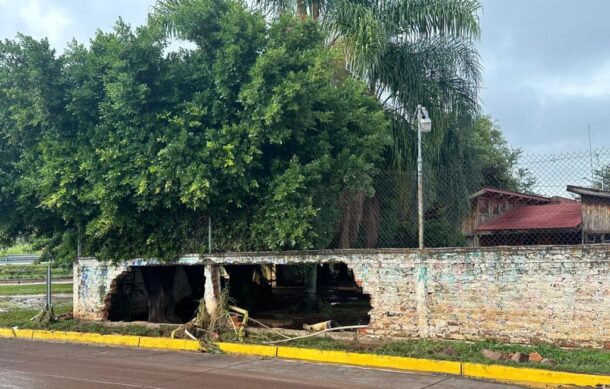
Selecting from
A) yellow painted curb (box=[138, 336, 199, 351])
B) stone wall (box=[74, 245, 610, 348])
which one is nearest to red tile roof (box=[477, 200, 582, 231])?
stone wall (box=[74, 245, 610, 348])

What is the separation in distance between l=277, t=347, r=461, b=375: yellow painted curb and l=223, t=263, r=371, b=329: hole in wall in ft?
9.36

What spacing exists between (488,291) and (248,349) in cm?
421

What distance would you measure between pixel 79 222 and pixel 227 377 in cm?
604

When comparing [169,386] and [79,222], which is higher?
[79,222]

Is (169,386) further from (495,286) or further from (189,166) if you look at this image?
(495,286)

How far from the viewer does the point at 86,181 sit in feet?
37.4

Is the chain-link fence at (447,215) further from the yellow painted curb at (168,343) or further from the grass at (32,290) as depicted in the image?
the grass at (32,290)

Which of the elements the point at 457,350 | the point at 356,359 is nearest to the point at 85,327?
the point at 356,359

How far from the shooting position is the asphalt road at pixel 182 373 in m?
7.63

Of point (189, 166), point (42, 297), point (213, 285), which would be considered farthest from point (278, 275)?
point (189, 166)

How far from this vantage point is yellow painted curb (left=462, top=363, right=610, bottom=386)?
710 centimetres

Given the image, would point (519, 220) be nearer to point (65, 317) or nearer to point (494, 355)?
point (494, 355)

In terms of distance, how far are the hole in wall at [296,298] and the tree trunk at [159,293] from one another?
149 centimetres

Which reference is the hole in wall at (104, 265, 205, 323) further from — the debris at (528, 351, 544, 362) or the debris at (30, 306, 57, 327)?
the debris at (528, 351, 544, 362)
